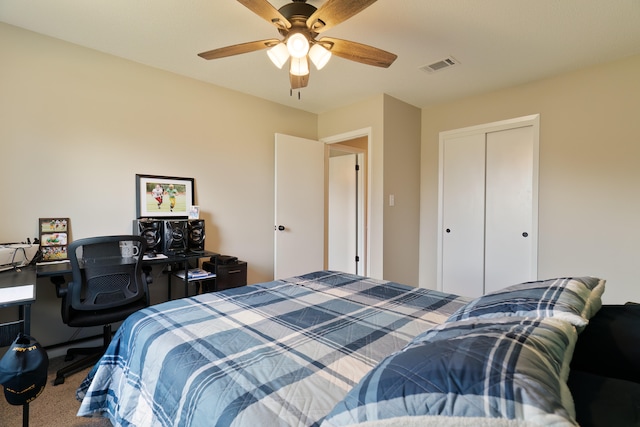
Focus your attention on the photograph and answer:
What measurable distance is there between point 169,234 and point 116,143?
3.00 ft

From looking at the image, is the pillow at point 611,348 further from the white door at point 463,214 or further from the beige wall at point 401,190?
the white door at point 463,214

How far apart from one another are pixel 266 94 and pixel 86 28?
1.67 metres

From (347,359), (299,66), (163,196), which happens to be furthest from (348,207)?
(347,359)

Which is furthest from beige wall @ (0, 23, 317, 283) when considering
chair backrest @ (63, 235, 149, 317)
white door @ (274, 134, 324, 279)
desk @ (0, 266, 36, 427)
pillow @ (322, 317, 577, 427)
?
pillow @ (322, 317, 577, 427)

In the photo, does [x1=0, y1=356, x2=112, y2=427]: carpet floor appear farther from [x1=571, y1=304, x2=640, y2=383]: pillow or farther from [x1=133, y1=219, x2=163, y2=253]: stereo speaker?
[x1=571, y1=304, x2=640, y2=383]: pillow

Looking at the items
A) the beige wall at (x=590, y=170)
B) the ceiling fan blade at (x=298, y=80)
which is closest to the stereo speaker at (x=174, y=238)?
the ceiling fan blade at (x=298, y=80)

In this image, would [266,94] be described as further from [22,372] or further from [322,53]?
[22,372]

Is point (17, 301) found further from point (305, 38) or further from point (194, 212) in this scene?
point (305, 38)

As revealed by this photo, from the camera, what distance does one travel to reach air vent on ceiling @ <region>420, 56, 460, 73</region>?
263cm

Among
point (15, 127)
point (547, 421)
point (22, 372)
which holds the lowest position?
point (22, 372)

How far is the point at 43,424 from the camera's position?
164cm

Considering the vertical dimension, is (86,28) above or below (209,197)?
above

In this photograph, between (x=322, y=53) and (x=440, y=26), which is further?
(x=440, y=26)

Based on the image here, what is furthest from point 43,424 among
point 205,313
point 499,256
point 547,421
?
point 499,256
